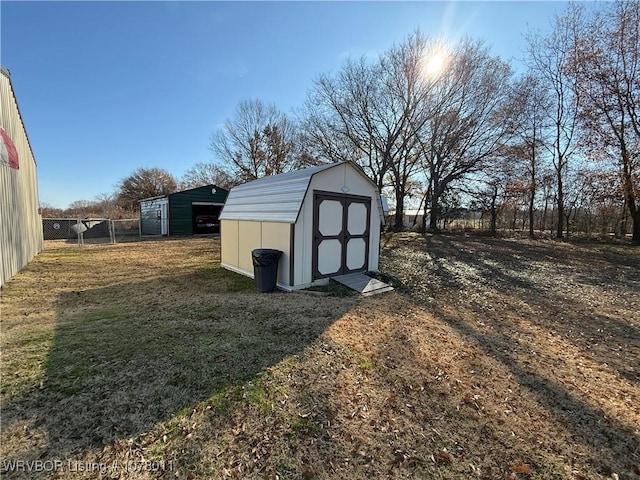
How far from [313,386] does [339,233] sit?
4.44 meters

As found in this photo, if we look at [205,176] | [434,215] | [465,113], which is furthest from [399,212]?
[205,176]

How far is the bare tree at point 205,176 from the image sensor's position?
27038 millimetres

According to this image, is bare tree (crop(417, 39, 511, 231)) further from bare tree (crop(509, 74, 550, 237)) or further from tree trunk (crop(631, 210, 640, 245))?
tree trunk (crop(631, 210, 640, 245))

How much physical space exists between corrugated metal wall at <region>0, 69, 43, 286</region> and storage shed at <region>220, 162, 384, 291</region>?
4680 millimetres

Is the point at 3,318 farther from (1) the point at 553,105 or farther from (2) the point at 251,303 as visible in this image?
(1) the point at 553,105

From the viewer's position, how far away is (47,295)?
544 cm

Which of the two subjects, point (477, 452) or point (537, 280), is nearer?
point (477, 452)

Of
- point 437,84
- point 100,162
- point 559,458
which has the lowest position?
point 559,458

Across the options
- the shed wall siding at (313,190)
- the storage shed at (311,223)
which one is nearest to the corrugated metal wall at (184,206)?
the storage shed at (311,223)

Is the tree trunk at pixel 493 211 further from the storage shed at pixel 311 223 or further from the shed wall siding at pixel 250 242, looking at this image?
the shed wall siding at pixel 250 242

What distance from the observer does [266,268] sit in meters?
6.18

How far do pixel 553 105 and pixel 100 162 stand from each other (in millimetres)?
31925

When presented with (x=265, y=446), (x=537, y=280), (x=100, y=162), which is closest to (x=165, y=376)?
(x=265, y=446)

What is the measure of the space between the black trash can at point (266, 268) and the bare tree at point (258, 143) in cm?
1853
